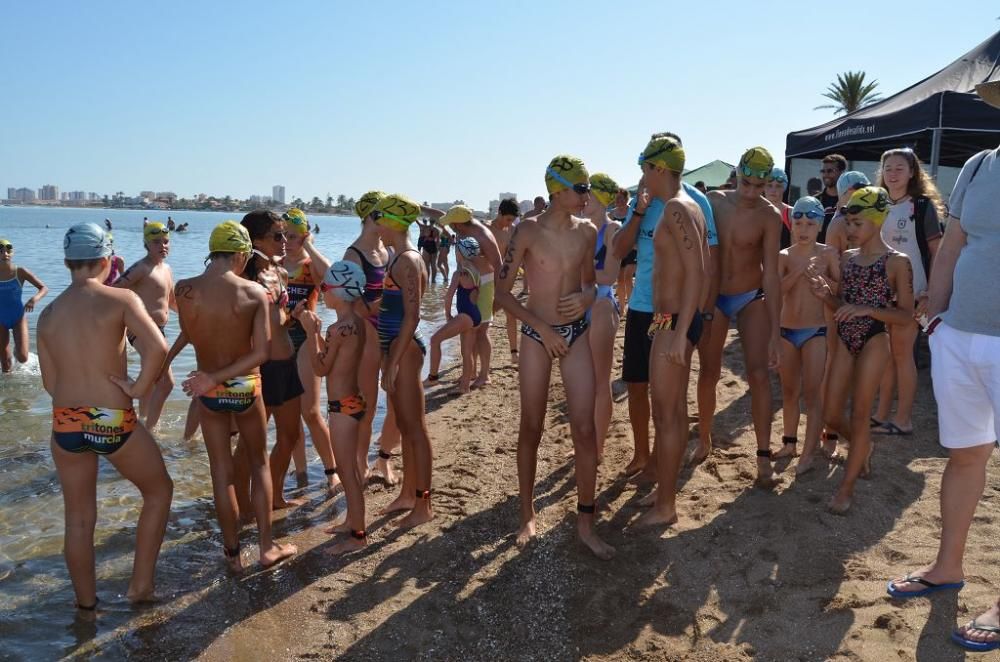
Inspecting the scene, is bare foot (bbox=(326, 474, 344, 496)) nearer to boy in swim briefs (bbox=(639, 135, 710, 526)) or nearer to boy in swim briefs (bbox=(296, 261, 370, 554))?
boy in swim briefs (bbox=(296, 261, 370, 554))

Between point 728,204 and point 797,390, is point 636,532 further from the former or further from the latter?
point 728,204

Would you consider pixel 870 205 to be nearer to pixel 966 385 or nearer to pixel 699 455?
pixel 966 385

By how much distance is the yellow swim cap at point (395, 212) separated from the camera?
14.9 feet

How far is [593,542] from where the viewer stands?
4.19 metres

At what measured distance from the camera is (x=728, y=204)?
188 inches

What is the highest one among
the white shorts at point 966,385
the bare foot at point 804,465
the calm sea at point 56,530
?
the white shorts at point 966,385

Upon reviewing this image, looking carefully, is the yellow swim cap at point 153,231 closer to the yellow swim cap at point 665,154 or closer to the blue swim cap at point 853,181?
the yellow swim cap at point 665,154

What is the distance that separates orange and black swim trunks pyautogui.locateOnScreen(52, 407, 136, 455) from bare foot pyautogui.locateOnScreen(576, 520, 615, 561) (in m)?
2.49

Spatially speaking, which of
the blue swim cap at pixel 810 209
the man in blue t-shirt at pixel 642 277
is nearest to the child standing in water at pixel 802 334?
the blue swim cap at pixel 810 209

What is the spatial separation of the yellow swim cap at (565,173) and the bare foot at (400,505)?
92.2 inches

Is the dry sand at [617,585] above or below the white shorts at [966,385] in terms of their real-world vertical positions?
below

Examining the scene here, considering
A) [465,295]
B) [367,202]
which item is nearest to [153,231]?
[367,202]

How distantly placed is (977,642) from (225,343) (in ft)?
12.3

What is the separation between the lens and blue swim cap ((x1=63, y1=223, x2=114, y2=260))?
346 cm
